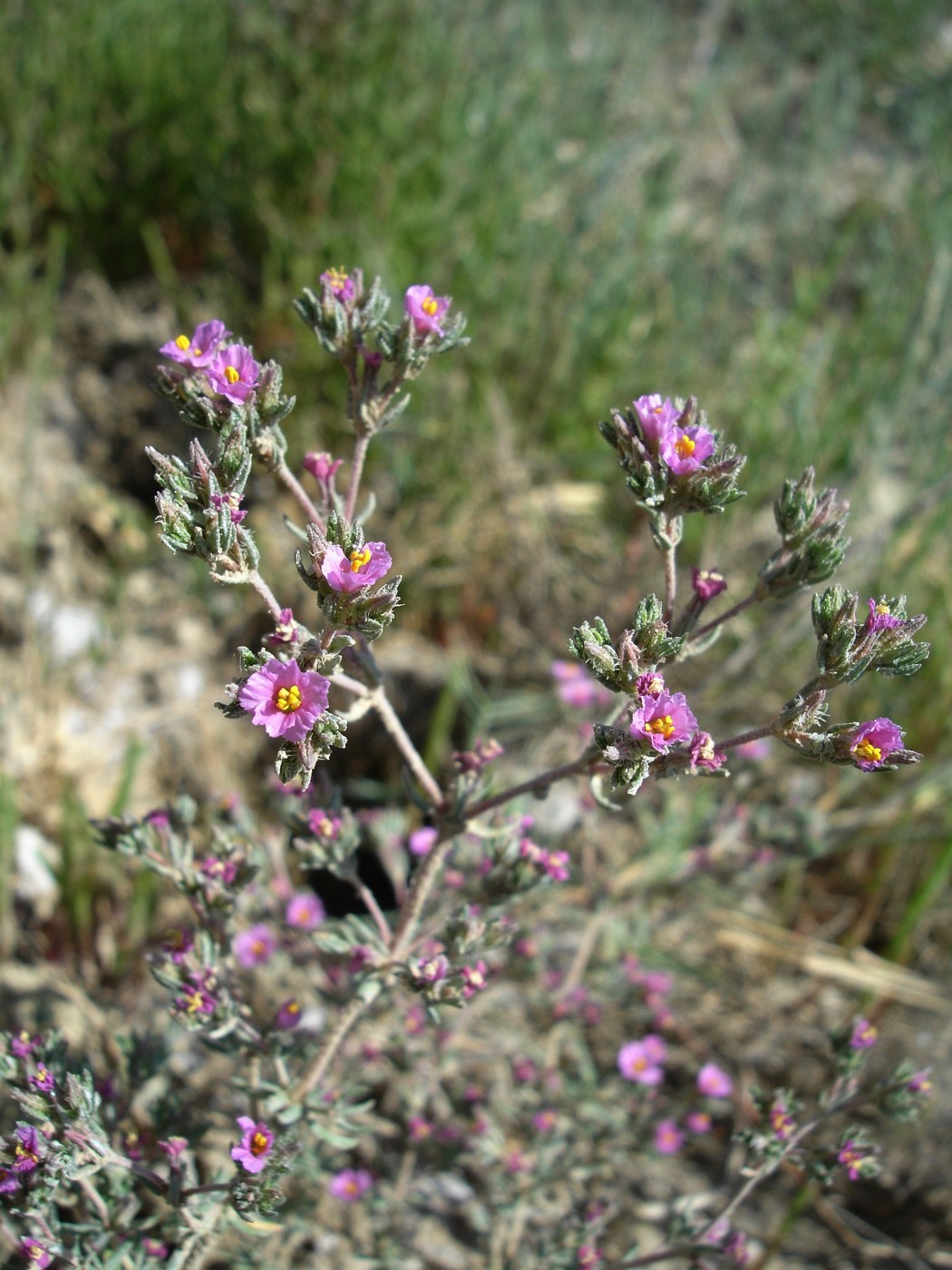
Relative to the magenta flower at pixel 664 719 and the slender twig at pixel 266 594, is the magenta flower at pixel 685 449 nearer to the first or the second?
the magenta flower at pixel 664 719

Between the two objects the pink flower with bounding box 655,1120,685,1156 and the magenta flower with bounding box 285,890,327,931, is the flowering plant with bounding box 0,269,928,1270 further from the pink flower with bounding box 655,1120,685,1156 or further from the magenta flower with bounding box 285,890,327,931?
the pink flower with bounding box 655,1120,685,1156

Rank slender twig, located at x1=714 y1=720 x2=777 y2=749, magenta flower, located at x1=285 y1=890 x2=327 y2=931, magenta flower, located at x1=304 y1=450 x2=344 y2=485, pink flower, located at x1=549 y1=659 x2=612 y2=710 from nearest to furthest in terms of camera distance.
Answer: slender twig, located at x1=714 y1=720 x2=777 y2=749, magenta flower, located at x1=304 y1=450 x2=344 y2=485, magenta flower, located at x1=285 y1=890 x2=327 y2=931, pink flower, located at x1=549 y1=659 x2=612 y2=710

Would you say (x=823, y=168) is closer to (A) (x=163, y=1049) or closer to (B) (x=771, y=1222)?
(B) (x=771, y=1222)

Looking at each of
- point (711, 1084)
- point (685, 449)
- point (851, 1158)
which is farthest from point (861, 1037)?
point (685, 449)

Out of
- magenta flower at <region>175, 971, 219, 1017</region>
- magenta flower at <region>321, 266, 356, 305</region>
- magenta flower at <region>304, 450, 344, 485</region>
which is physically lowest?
magenta flower at <region>175, 971, 219, 1017</region>

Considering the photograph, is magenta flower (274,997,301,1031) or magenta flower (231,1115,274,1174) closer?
magenta flower (231,1115,274,1174)

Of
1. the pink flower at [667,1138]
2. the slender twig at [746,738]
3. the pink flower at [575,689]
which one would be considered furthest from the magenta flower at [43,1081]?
the pink flower at [575,689]

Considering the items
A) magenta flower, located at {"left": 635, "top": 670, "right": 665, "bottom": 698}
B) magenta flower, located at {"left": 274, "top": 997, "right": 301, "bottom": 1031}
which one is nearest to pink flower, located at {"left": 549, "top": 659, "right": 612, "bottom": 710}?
magenta flower, located at {"left": 274, "top": 997, "right": 301, "bottom": 1031}
